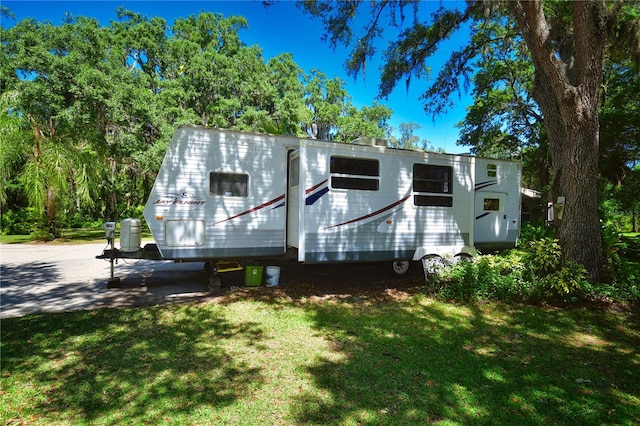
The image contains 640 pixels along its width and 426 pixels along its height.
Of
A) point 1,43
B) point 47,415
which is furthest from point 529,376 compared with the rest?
point 1,43

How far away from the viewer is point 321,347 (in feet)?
14.1

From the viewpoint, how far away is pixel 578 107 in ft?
19.9

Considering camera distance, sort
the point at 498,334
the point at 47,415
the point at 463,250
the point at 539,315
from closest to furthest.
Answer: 1. the point at 47,415
2. the point at 498,334
3. the point at 539,315
4. the point at 463,250

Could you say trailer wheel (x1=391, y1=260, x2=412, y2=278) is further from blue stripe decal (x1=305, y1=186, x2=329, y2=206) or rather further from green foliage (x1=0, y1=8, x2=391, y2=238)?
green foliage (x1=0, y1=8, x2=391, y2=238)

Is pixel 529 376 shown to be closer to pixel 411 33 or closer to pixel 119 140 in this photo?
pixel 411 33

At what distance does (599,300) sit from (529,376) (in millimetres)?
3295

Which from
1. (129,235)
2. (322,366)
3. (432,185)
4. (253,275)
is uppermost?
(432,185)

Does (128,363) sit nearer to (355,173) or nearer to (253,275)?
(253,275)

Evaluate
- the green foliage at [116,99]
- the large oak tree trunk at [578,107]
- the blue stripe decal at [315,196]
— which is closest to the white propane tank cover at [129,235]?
the blue stripe decal at [315,196]

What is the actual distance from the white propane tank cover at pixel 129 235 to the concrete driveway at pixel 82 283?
0.84m

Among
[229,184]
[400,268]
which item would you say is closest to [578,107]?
[400,268]

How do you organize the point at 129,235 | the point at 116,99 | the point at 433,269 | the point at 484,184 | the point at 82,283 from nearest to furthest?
the point at 129,235 < the point at 433,269 < the point at 82,283 < the point at 484,184 < the point at 116,99

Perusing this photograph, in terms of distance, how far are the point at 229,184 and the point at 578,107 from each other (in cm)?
604

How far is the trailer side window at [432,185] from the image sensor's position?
741 cm
